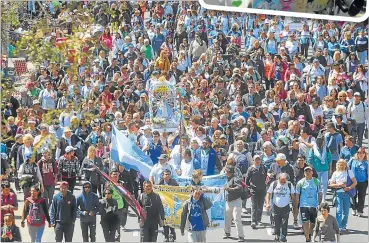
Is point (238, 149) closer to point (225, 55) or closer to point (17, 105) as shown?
point (17, 105)

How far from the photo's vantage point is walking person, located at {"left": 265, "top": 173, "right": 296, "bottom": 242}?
477 inches

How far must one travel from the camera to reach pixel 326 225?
11594 millimetres

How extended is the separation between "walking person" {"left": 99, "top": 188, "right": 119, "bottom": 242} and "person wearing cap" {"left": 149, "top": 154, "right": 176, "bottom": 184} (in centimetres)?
83

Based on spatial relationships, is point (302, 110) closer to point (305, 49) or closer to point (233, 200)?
point (233, 200)

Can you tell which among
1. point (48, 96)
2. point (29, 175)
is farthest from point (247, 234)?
point (48, 96)

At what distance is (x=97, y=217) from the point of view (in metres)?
12.9

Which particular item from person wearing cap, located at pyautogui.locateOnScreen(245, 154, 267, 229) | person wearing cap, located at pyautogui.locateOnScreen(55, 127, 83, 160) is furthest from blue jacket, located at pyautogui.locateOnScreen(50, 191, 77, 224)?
person wearing cap, located at pyautogui.locateOnScreen(245, 154, 267, 229)

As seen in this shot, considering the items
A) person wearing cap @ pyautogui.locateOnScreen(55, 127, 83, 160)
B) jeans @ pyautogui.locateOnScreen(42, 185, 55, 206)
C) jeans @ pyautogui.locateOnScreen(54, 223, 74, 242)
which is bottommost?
jeans @ pyautogui.locateOnScreen(54, 223, 74, 242)

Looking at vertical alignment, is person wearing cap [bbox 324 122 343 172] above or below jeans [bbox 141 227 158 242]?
above

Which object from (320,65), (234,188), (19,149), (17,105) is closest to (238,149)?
(234,188)

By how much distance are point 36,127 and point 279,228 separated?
365 cm

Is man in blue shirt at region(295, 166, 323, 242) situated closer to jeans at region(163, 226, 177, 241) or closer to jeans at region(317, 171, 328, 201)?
jeans at region(317, 171, 328, 201)

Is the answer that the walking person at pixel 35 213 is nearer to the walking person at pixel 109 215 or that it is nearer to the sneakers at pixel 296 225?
the walking person at pixel 109 215

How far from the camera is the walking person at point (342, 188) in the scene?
1258 centimetres
